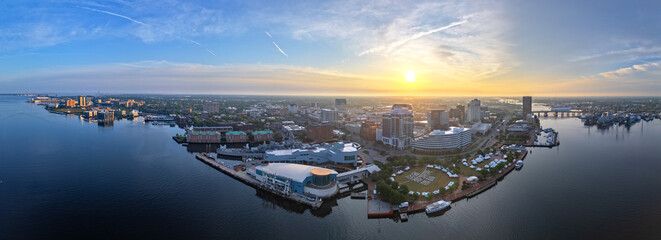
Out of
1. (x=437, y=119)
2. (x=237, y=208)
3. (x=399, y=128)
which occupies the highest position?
(x=437, y=119)

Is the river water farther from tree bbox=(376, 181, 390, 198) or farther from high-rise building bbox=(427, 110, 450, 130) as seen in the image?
high-rise building bbox=(427, 110, 450, 130)

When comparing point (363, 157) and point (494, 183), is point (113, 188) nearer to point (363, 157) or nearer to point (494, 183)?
point (363, 157)

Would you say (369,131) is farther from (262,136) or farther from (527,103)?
(527,103)

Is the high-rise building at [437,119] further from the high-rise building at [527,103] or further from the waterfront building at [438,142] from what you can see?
the high-rise building at [527,103]

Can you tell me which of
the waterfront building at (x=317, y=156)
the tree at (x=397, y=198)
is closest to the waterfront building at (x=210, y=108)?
the waterfront building at (x=317, y=156)

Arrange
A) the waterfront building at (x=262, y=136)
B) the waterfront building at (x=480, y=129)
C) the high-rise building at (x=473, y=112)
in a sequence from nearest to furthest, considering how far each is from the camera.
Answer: the waterfront building at (x=262, y=136), the waterfront building at (x=480, y=129), the high-rise building at (x=473, y=112)

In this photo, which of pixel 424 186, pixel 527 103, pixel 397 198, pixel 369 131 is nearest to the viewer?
pixel 397 198

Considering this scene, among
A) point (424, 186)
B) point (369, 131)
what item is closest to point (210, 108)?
point (369, 131)
